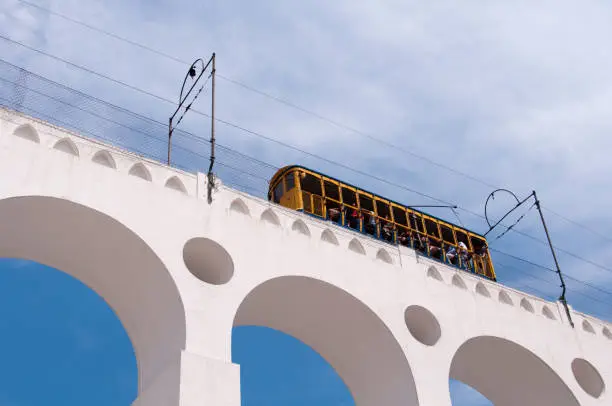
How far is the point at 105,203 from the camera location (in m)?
15.8

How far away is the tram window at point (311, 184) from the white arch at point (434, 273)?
5.21 metres

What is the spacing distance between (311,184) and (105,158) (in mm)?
9385

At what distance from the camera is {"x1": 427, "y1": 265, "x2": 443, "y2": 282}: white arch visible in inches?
830

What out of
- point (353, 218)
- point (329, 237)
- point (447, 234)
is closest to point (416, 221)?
point (447, 234)

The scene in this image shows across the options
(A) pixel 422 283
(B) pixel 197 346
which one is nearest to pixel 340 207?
(A) pixel 422 283

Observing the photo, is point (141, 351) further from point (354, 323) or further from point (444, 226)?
point (444, 226)

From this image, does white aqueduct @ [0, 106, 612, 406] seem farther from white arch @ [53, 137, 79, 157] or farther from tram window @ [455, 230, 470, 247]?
tram window @ [455, 230, 470, 247]

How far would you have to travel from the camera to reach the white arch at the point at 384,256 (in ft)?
66.6

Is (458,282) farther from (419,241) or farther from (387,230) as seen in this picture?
(419,241)

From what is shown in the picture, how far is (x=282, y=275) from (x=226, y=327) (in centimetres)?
235

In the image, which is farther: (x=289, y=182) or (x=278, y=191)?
(x=278, y=191)

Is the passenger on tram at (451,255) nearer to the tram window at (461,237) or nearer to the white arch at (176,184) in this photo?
the tram window at (461,237)

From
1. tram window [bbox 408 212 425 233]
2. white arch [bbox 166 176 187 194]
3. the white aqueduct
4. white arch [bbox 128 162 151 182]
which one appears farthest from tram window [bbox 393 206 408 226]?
white arch [bbox 128 162 151 182]

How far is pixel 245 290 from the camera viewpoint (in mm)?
16844
